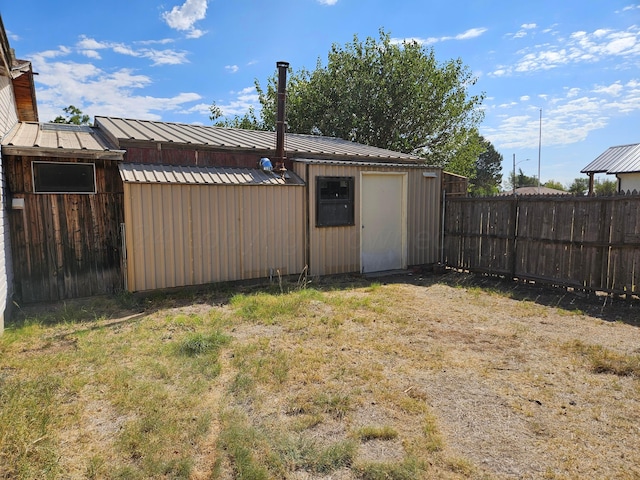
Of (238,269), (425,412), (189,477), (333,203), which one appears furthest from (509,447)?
(333,203)

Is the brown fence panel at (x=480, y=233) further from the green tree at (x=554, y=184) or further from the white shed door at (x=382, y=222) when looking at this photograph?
the green tree at (x=554, y=184)

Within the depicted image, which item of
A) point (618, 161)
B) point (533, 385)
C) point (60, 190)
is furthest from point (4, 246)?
point (618, 161)

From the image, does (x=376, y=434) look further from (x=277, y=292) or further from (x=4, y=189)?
(x=4, y=189)

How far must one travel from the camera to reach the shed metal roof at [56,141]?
570cm

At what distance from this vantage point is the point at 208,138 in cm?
784

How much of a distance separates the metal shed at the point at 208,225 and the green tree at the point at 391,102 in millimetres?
11407

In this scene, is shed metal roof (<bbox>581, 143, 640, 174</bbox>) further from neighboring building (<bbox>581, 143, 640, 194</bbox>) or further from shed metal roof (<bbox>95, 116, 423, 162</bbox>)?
shed metal roof (<bbox>95, 116, 423, 162</bbox>)

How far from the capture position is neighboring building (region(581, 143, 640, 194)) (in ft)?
47.8

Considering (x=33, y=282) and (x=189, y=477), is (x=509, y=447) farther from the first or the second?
(x=33, y=282)

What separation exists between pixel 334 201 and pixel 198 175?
275cm

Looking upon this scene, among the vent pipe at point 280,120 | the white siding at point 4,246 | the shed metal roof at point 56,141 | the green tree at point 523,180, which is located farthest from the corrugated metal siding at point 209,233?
the green tree at point 523,180

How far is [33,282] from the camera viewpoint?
5.99 meters

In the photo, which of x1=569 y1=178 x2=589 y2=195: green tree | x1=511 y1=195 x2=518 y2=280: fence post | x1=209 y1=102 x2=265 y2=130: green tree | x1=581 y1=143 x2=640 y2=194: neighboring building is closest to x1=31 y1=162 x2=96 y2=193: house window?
x1=511 y1=195 x2=518 y2=280: fence post

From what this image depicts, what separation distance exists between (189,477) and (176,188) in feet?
16.5
